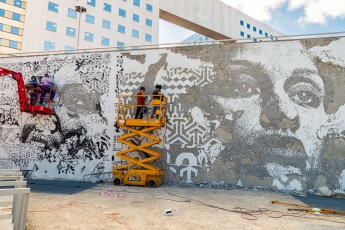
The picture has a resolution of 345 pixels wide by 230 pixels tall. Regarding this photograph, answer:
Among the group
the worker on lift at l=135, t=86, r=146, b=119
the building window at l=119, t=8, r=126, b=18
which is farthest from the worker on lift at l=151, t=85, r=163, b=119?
the building window at l=119, t=8, r=126, b=18

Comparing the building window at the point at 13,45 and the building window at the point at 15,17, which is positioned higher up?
the building window at the point at 15,17

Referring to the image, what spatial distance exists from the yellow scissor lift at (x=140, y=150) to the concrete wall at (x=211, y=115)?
637mm

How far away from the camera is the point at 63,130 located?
1181 centimetres

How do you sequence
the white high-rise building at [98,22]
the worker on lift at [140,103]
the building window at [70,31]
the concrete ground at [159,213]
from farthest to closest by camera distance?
the building window at [70,31], the white high-rise building at [98,22], the worker on lift at [140,103], the concrete ground at [159,213]

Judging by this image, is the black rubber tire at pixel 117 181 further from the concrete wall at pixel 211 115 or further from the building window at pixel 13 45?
the building window at pixel 13 45

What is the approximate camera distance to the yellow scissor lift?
974 centimetres

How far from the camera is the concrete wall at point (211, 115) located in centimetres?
998

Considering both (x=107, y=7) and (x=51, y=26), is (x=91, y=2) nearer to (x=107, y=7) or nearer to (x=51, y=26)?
(x=107, y=7)

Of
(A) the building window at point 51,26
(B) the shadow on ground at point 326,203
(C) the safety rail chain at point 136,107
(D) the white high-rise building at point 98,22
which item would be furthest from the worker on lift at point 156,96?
(A) the building window at point 51,26

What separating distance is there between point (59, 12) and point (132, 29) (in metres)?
9.91

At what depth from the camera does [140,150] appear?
1064 centimetres

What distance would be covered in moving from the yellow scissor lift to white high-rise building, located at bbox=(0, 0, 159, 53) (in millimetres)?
19318

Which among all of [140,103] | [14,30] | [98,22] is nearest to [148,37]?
[98,22]

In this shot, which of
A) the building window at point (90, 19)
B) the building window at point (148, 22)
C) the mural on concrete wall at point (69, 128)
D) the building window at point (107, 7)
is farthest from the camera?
the building window at point (148, 22)
